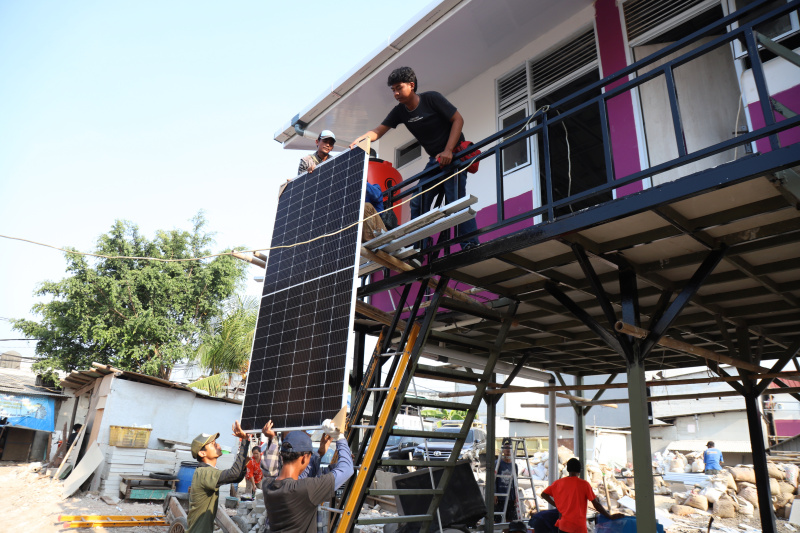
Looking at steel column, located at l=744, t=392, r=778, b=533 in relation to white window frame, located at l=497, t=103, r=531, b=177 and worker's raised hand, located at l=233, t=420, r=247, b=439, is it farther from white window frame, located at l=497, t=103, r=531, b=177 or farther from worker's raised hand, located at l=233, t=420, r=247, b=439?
worker's raised hand, located at l=233, t=420, r=247, b=439

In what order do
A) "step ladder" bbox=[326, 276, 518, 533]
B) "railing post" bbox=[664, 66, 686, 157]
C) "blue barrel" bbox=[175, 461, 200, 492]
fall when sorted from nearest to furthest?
"railing post" bbox=[664, 66, 686, 157], "step ladder" bbox=[326, 276, 518, 533], "blue barrel" bbox=[175, 461, 200, 492]

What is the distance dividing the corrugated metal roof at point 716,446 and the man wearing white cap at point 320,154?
22028mm

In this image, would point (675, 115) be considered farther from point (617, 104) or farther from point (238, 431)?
point (238, 431)

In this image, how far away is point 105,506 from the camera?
45.4ft

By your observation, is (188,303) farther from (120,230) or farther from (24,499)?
(24,499)

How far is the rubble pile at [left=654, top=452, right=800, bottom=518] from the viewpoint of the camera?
13.8 metres

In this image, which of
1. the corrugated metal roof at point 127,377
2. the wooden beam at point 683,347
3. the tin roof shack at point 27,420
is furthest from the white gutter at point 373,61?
the tin roof shack at point 27,420

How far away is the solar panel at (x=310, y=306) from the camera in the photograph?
4914 mm

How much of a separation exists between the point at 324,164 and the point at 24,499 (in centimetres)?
1446

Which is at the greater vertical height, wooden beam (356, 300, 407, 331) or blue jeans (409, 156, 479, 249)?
blue jeans (409, 156, 479, 249)

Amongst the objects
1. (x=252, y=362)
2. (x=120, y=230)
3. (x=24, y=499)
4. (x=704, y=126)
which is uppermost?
(x=120, y=230)

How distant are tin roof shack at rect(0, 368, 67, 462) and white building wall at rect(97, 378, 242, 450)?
13.8m

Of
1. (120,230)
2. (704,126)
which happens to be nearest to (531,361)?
(704,126)

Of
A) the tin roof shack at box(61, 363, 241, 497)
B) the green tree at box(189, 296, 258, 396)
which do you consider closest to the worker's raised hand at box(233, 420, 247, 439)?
the tin roof shack at box(61, 363, 241, 497)
